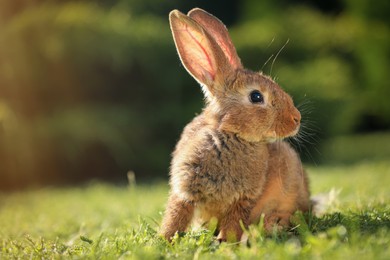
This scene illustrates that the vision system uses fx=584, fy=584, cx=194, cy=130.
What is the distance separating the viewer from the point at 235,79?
11.7 feet

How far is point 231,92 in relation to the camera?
3531 millimetres

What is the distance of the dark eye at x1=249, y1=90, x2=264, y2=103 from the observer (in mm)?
3498

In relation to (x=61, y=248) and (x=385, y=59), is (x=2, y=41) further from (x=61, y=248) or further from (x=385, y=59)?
(x=385, y=59)

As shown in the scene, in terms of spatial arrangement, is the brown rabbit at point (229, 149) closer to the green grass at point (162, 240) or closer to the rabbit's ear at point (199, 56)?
the rabbit's ear at point (199, 56)

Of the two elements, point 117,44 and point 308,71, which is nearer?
point 117,44

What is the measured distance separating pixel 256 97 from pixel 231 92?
15 centimetres

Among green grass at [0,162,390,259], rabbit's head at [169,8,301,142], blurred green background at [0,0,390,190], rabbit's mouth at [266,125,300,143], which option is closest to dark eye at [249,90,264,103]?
rabbit's head at [169,8,301,142]

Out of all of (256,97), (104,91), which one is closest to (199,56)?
(256,97)

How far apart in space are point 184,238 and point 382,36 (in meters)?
12.7

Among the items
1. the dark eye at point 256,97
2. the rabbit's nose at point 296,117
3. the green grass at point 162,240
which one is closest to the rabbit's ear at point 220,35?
the dark eye at point 256,97

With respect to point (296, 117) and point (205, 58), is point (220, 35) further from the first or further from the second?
point (296, 117)

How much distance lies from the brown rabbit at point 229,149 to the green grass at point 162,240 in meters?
0.16

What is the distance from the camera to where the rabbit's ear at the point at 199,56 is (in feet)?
11.6

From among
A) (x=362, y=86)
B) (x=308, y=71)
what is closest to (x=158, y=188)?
(x=308, y=71)
